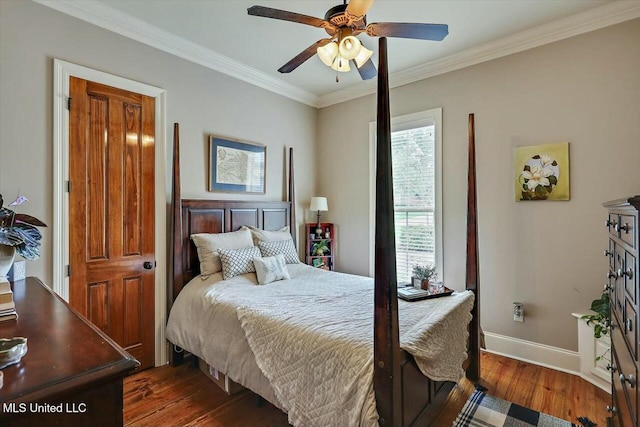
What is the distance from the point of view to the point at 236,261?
9.16 feet

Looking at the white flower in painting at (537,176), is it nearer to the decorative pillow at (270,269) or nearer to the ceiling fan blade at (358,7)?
the ceiling fan blade at (358,7)

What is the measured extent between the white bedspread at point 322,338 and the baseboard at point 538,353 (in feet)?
3.41

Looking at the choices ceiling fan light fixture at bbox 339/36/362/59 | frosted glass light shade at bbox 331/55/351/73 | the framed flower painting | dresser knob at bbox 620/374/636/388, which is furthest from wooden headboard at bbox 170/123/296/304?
dresser knob at bbox 620/374/636/388

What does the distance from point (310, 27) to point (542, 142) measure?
227cm

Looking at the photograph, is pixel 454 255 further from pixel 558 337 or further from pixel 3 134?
pixel 3 134

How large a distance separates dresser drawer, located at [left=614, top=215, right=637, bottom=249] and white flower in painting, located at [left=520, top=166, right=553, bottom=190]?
1613mm

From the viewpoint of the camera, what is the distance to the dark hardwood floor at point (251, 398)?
2.07 meters

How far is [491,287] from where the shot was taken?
307 centimetres

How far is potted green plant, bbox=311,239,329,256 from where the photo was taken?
403 centimetres

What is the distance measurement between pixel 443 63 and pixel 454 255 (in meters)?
2.00

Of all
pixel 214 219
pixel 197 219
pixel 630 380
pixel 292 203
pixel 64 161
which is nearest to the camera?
pixel 630 380

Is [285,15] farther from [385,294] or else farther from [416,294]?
[416,294]

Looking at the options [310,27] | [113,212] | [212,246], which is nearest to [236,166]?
[212,246]

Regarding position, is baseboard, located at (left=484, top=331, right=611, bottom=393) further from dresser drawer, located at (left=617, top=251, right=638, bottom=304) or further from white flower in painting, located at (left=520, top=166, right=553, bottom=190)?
dresser drawer, located at (left=617, top=251, right=638, bottom=304)
